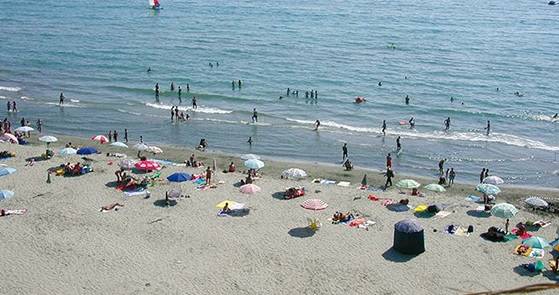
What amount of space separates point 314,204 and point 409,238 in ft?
17.5

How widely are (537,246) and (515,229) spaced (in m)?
3.06

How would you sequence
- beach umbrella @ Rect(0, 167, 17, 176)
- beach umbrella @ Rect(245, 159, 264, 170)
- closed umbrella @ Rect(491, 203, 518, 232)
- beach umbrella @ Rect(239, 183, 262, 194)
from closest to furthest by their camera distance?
closed umbrella @ Rect(491, 203, 518, 232)
beach umbrella @ Rect(239, 183, 262, 194)
beach umbrella @ Rect(0, 167, 17, 176)
beach umbrella @ Rect(245, 159, 264, 170)

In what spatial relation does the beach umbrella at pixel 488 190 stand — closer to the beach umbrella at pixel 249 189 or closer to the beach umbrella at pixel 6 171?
the beach umbrella at pixel 249 189

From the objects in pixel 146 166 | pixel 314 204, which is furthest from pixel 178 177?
pixel 314 204

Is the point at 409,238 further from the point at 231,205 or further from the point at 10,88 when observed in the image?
the point at 10,88

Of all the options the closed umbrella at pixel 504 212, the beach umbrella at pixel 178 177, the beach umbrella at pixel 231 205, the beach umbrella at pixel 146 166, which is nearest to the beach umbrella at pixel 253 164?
the beach umbrella at pixel 178 177

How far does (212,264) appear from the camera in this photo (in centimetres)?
2248

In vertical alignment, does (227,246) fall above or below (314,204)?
below

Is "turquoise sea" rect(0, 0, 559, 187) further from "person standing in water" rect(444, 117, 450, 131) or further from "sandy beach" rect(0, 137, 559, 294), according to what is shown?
"sandy beach" rect(0, 137, 559, 294)

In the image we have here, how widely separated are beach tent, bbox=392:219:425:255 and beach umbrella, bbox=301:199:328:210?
4.57m

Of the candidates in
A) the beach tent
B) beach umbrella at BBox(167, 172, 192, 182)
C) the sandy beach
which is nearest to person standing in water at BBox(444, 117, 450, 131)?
the sandy beach

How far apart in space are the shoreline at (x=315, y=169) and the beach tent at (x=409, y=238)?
9.37 metres

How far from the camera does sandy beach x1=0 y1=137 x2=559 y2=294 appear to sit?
2120 centimetres

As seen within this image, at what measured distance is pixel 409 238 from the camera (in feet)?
75.7
